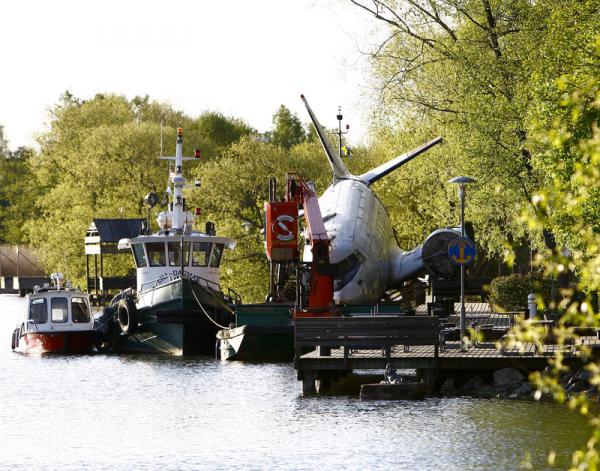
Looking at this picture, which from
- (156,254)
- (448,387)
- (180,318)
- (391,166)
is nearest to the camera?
(448,387)

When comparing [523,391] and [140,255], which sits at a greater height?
[140,255]

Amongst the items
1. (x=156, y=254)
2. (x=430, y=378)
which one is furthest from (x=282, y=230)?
(x=430, y=378)

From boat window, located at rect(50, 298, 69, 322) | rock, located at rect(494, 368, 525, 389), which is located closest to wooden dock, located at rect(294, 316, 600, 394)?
rock, located at rect(494, 368, 525, 389)

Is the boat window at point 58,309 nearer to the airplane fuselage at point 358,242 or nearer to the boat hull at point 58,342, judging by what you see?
the boat hull at point 58,342

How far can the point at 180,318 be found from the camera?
40.3 meters

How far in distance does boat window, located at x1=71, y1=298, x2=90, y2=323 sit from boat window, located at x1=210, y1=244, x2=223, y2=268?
15.1 ft

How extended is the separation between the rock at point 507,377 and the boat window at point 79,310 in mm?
20341

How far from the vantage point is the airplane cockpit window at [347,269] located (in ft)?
130

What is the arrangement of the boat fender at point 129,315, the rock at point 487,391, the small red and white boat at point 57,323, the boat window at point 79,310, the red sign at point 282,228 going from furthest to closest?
the boat window at point 79,310 → the boat fender at point 129,315 → the small red and white boat at point 57,323 → the red sign at point 282,228 → the rock at point 487,391

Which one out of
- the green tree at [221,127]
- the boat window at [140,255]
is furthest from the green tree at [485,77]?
the green tree at [221,127]

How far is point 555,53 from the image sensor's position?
2806cm

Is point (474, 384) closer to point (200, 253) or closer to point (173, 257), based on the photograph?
point (200, 253)

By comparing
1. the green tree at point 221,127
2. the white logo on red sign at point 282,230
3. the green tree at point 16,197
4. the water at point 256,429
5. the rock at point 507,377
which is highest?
the green tree at point 221,127

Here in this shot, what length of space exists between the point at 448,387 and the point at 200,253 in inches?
731
